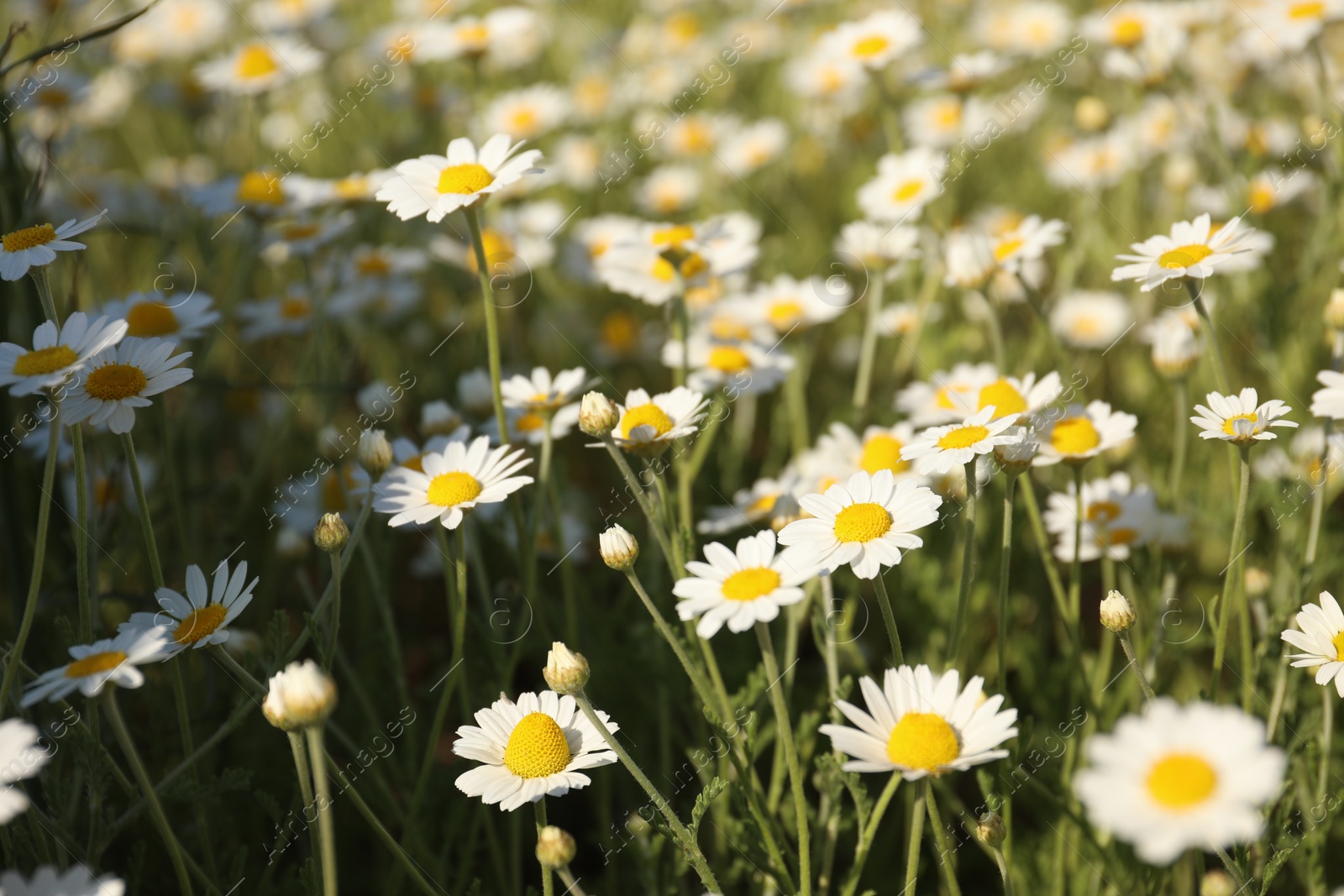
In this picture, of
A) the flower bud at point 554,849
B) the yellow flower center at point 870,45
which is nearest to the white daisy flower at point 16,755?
the flower bud at point 554,849

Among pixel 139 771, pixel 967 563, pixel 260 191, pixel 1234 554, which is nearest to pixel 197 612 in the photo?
pixel 139 771

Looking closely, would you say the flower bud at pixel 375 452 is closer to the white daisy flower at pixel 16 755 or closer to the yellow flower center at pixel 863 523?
the white daisy flower at pixel 16 755

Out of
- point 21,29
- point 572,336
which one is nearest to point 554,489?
point 21,29

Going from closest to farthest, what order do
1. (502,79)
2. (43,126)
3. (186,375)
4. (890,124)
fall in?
(186,375) < (890,124) < (43,126) < (502,79)

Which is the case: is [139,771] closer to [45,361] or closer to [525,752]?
[525,752]

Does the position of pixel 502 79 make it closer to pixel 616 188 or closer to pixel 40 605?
pixel 616 188

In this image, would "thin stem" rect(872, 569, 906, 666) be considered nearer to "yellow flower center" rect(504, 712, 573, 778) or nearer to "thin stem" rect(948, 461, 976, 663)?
"thin stem" rect(948, 461, 976, 663)
